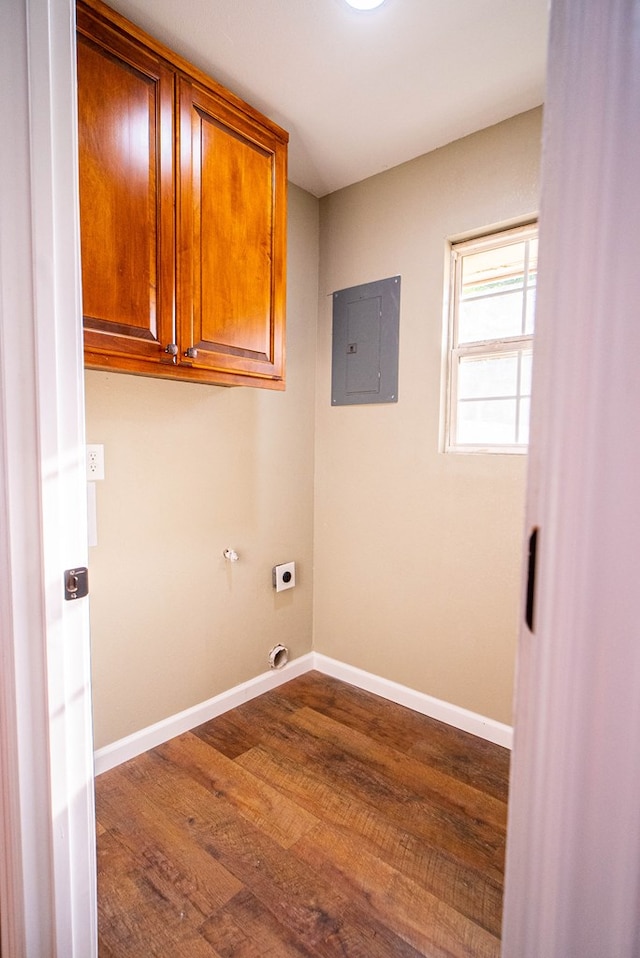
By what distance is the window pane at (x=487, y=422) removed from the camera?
1932 mm

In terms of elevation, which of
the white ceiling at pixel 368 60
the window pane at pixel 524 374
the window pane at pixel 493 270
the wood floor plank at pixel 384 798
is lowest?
the wood floor plank at pixel 384 798

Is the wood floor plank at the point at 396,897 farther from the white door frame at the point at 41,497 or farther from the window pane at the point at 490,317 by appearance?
the window pane at the point at 490,317

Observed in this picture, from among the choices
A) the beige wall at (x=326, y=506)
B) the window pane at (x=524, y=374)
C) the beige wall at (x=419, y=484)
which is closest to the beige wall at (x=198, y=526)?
the beige wall at (x=326, y=506)

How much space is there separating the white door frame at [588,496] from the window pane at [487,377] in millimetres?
1624

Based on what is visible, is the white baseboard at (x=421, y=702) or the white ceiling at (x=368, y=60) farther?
the white baseboard at (x=421, y=702)

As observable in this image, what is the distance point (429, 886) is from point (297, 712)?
37.8 inches

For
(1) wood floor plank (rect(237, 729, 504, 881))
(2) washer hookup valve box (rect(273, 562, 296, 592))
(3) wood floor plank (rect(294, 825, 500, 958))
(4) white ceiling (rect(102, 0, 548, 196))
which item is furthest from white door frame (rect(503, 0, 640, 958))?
(2) washer hookup valve box (rect(273, 562, 296, 592))

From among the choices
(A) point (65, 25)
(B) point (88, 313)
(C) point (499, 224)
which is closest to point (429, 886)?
(B) point (88, 313)

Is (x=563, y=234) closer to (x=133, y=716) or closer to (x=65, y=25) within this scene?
(x=65, y=25)

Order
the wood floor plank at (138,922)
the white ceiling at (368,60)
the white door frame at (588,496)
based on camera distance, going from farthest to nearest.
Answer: the white ceiling at (368,60)
the wood floor plank at (138,922)
the white door frame at (588,496)

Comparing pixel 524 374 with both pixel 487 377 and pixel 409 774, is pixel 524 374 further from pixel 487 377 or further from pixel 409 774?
pixel 409 774

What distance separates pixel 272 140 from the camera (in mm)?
1717

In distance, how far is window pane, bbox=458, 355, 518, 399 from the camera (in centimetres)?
192

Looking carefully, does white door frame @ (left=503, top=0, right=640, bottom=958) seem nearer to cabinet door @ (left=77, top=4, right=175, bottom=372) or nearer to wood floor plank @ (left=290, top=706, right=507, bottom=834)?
cabinet door @ (left=77, top=4, right=175, bottom=372)
